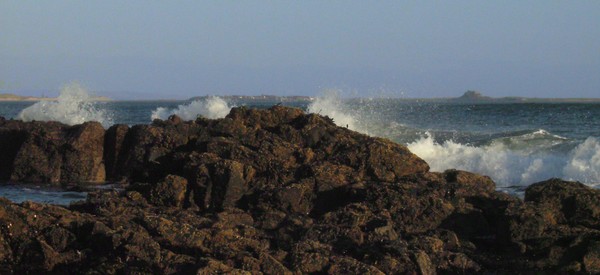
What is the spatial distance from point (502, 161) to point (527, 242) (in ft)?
28.3

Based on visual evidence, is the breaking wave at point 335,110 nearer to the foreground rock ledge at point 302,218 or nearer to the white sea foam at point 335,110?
the white sea foam at point 335,110

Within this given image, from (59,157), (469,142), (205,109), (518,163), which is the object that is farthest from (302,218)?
(205,109)

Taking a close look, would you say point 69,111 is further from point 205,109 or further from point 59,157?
point 59,157

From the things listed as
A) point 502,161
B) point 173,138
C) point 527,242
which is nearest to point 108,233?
point 527,242

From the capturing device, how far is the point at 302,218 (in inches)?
356

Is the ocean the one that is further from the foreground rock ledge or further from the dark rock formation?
the foreground rock ledge

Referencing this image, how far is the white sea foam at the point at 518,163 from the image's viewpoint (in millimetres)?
16480

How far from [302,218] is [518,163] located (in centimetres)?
902

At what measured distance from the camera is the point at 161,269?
7.20 metres

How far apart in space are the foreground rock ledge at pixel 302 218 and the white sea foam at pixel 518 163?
4.80 meters

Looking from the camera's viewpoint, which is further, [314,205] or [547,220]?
[314,205]

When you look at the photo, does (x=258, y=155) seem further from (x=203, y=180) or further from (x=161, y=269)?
(x=161, y=269)

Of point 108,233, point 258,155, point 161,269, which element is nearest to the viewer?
point 161,269

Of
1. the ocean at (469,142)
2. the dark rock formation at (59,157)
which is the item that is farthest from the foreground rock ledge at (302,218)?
the ocean at (469,142)
